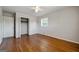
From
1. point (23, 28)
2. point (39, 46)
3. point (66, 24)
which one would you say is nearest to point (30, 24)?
point (23, 28)

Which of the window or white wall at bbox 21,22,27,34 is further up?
the window

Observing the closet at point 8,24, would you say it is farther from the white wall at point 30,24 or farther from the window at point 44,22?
the window at point 44,22

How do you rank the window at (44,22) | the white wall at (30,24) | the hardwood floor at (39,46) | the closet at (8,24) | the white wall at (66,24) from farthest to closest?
the window at (44,22), the white wall at (30,24), the closet at (8,24), the white wall at (66,24), the hardwood floor at (39,46)

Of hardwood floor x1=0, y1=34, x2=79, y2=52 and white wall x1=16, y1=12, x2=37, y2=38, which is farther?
white wall x1=16, y1=12, x2=37, y2=38

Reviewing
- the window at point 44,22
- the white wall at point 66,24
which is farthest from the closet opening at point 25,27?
the white wall at point 66,24

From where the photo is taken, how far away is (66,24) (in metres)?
5.16

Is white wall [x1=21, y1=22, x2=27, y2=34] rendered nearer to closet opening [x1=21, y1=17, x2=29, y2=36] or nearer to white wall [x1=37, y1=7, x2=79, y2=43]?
closet opening [x1=21, y1=17, x2=29, y2=36]

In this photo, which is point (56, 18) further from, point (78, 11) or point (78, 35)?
point (78, 35)

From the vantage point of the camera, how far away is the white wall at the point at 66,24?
14.8ft

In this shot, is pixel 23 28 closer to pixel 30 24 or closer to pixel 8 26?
pixel 30 24

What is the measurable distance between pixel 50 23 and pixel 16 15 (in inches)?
137

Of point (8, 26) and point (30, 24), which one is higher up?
point (30, 24)

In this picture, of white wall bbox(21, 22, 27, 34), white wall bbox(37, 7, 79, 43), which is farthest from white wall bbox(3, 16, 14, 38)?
white wall bbox(37, 7, 79, 43)

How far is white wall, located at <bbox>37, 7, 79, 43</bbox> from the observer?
4508 millimetres
